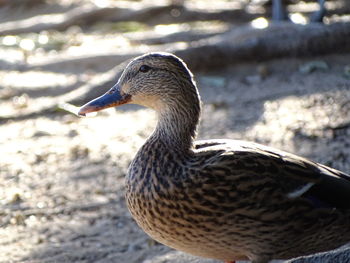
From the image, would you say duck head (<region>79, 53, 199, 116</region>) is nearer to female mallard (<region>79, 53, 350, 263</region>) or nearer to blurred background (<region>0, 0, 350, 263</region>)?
female mallard (<region>79, 53, 350, 263</region>)

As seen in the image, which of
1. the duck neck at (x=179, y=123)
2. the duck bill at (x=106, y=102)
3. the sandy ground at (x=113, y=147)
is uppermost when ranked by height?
the duck bill at (x=106, y=102)

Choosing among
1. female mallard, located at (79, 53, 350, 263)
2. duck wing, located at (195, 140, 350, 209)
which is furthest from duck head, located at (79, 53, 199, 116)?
duck wing, located at (195, 140, 350, 209)

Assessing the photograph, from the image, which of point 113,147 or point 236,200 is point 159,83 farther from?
point 113,147

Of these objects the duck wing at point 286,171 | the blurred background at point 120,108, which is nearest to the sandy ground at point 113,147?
the blurred background at point 120,108

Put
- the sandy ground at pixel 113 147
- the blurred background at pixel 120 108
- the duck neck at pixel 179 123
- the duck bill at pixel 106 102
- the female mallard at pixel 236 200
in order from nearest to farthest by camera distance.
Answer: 1. the female mallard at pixel 236 200
2. the duck neck at pixel 179 123
3. the duck bill at pixel 106 102
4. the sandy ground at pixel 113 147
5. the blurred background at pixel 120 108

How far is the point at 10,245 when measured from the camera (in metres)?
5.14

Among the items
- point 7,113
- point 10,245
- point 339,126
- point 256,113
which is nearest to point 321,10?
point 256,113

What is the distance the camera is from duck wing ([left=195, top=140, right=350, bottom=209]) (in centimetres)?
387

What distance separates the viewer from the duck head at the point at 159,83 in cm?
427

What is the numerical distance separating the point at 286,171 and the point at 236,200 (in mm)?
327

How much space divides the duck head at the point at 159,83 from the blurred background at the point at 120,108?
1062 millimetres

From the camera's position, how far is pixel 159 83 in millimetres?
4277

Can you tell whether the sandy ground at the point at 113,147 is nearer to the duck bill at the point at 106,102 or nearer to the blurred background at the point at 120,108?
the blurred background at the point at 120,108

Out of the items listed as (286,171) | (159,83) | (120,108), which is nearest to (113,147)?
(120,108)
